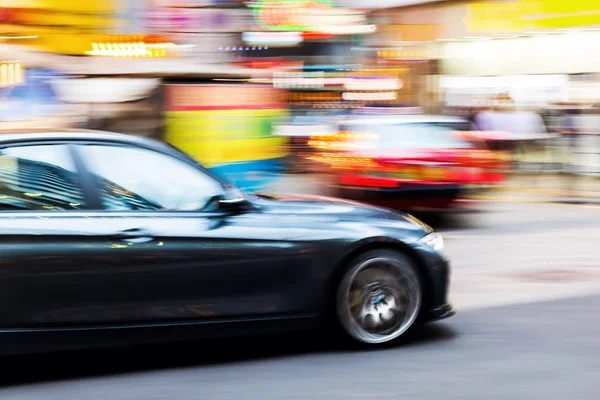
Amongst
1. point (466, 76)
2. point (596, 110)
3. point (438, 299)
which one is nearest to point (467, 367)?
point (438, 299)

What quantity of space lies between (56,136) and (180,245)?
0.88 metres

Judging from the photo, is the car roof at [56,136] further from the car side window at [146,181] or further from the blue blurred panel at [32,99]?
the blue blurred panel at [32,99]

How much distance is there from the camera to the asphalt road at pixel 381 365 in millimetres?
5148

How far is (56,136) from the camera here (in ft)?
18.1

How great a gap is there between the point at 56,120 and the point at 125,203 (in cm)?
750

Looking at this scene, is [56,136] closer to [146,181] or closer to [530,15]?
[146,181]

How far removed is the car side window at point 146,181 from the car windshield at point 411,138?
265 inches

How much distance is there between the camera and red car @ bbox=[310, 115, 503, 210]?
12.1 m

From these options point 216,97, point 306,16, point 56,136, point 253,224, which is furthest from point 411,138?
point 306,16

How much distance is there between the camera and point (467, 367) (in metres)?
5.61

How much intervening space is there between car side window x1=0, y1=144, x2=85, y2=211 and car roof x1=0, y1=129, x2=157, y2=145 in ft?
0.17

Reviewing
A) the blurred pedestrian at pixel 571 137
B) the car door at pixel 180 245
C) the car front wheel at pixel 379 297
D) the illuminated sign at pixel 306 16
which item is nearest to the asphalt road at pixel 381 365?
the car front wheel at pixel 379 297

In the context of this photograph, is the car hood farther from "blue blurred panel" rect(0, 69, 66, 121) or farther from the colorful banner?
"blue blurred panel" rect(0, 69, 66, 121)

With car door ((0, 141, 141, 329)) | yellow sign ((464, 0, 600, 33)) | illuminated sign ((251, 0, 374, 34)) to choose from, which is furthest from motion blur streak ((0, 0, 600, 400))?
illuminated sign ((251, 0, 374, 34))
